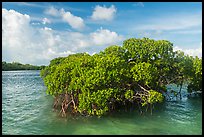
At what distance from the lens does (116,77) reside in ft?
44.4

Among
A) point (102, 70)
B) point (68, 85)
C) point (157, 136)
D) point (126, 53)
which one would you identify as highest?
point (126, 53)

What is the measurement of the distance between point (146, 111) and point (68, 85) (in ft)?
17.8

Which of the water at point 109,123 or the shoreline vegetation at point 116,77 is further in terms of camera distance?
the shoreline vegetation at point 116,77

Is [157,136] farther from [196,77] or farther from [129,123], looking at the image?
[196,77]

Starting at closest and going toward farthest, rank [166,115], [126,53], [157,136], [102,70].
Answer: [157,136] → [102,70] → [166,115] → [126,53]

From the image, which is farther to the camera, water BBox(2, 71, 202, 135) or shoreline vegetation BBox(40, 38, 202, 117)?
shoreline vegetation BBox(40, 38, 202, 117)

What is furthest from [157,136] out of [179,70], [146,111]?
[179,70]

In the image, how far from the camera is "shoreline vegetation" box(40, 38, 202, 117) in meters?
13.1

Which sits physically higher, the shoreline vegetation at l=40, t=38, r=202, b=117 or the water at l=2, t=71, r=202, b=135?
the shoreline vegetation at l=40, t=38, r=202, b=117

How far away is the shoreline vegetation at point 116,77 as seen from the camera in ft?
43.1

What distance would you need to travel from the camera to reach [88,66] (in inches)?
562

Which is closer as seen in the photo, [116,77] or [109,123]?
[109,123]

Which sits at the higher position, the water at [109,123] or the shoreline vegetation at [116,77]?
the shoreline vegetation at [116,77]

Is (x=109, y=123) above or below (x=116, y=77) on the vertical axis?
below
